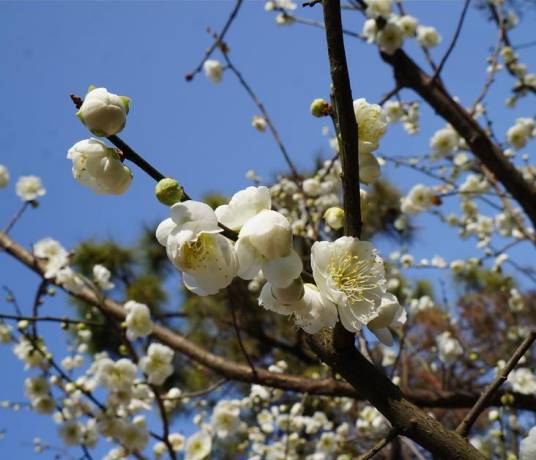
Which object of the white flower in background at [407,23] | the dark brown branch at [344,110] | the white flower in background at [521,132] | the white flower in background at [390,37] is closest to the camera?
the dark brown branch at [344,110]

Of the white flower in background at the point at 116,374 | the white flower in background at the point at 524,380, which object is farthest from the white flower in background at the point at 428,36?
the white flower in background at the point at 116,374

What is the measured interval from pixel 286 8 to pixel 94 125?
9.44 ft

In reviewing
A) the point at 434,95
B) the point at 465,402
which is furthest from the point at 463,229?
the point at 465,402

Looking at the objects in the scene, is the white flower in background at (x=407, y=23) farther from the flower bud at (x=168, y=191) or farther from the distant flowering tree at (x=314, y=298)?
the flower bud at (x=168, y=191)

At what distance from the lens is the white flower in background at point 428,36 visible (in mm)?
2979

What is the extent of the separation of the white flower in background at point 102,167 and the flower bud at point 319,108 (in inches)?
Answer: 11.4

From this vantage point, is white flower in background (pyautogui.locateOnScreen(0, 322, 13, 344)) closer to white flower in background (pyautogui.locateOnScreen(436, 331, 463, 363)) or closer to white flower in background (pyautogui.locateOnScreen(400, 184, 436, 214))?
white flower in background (pyautogui.locateOnScreen(436, 331, 463, 363))

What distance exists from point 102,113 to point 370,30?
86.9 inches

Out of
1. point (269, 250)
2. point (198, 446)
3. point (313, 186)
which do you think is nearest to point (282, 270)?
point (269, 250)

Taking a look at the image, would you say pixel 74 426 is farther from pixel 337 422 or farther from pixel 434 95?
pixel 337 422

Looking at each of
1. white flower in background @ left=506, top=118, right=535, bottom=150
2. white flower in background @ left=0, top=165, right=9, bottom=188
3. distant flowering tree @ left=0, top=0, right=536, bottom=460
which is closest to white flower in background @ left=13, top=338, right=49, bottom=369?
distant flowering tree @ left=0, top=0, right=536, bottom=460

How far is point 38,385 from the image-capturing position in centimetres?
230

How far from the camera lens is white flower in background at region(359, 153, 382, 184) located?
725mm

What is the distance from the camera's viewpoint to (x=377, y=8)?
94.3 inches
